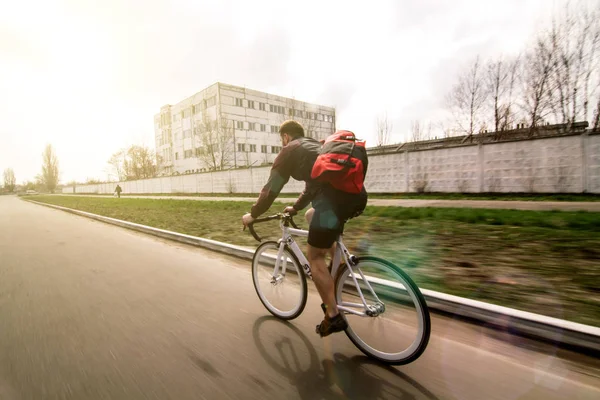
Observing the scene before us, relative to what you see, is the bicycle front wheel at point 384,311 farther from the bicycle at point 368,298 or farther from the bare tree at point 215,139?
the bare tree at point 215,139

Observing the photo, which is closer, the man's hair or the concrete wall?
the man's hair

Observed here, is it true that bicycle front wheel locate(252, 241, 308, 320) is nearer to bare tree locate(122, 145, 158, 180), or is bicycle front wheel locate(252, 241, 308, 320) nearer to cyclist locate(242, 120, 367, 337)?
cyclist locate(242, 120, 367, 337)

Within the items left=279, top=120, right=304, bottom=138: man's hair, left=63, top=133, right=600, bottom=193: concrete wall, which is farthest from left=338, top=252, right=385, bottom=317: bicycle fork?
left=63, top=133, right=600, bottom=193: concrete wall

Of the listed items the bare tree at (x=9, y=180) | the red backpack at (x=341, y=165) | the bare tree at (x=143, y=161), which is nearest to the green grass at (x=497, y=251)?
the red backpack at (x=341, y=165)

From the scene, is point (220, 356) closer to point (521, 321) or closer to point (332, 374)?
point (332, 374)

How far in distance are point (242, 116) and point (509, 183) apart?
4890 cm

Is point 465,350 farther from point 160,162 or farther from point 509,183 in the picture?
point 160,162

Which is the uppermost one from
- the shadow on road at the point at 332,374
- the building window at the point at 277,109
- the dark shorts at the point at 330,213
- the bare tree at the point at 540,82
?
the building window at the point at 277,109

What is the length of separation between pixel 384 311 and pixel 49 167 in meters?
126

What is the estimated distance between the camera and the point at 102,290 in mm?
3969

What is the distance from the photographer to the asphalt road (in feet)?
6.42

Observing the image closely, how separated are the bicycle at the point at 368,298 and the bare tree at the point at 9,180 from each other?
16956cm

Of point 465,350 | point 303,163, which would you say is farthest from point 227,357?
point 465,350

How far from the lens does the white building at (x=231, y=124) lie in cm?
5194
